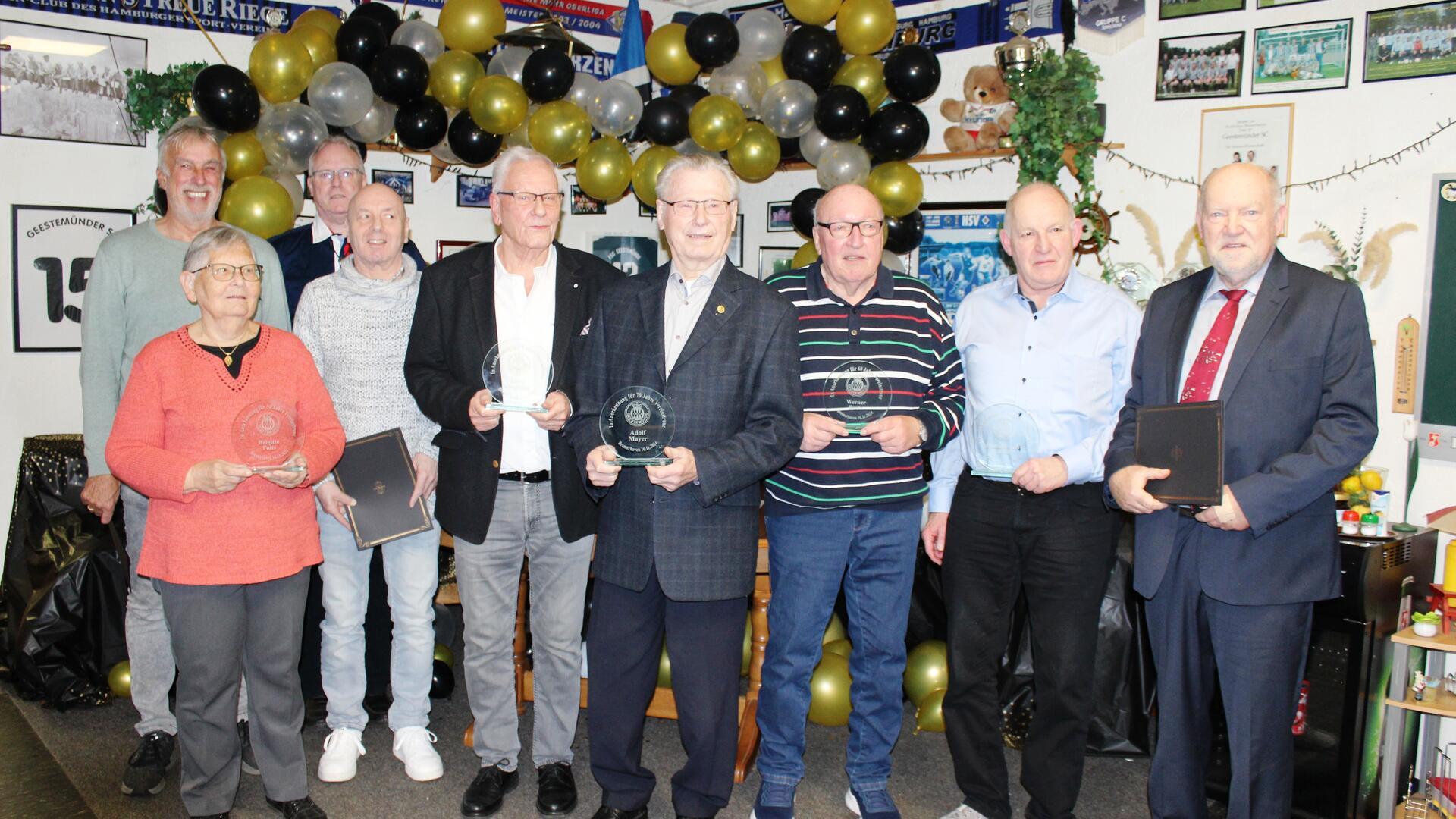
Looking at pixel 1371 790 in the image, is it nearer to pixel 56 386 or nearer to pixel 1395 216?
pixel 1395 216

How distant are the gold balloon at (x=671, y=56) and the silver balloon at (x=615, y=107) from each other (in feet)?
0.68

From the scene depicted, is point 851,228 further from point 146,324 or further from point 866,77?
point 866,77

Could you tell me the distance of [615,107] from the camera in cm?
514

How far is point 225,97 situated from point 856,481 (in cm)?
331

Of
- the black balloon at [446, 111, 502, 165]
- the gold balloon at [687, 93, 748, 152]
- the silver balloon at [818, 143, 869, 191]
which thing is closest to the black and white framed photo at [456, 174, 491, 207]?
the black balloon at [446, 111, 502, 165]

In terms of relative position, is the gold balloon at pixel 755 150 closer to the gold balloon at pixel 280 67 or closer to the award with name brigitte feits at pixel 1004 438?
the gold balloon at pixel 280 67

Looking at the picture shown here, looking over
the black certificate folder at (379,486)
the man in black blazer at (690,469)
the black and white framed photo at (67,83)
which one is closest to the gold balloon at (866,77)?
the man in black blazer at (690,469)

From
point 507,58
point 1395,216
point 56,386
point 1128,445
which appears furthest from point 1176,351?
point 56,386

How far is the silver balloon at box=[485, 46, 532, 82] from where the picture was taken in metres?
5.13

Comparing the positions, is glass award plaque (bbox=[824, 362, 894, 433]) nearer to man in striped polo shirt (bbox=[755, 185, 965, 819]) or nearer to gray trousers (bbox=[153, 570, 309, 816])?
man in striped polo shirt (bbox=[755, 185, 965, 819])

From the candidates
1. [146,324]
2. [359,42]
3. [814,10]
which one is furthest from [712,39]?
[146,324]

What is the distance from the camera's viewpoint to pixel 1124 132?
4887mm

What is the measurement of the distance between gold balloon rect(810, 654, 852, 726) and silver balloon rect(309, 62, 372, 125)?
3.14 meters

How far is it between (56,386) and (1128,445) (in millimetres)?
4912
